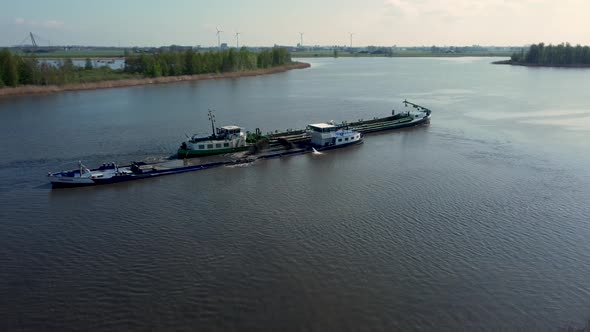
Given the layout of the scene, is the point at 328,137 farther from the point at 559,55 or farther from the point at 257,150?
the point at 559,55

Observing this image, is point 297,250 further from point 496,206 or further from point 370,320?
point 496,206

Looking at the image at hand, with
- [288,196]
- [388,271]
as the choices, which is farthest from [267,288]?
[288,196]

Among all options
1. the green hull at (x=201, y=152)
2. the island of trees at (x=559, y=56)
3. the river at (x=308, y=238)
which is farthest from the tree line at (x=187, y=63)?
the island of trees at (x=559, y=56)

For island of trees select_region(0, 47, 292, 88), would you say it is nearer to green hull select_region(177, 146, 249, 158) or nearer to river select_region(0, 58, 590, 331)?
river select_region(0, 58, 590, 331)

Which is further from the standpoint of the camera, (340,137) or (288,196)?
(340,137)

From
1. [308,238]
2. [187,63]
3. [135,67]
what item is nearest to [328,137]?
[308,238]

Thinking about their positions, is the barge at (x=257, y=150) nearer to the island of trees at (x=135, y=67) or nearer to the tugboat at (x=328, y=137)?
the tugboat at (x=328, y=137)
